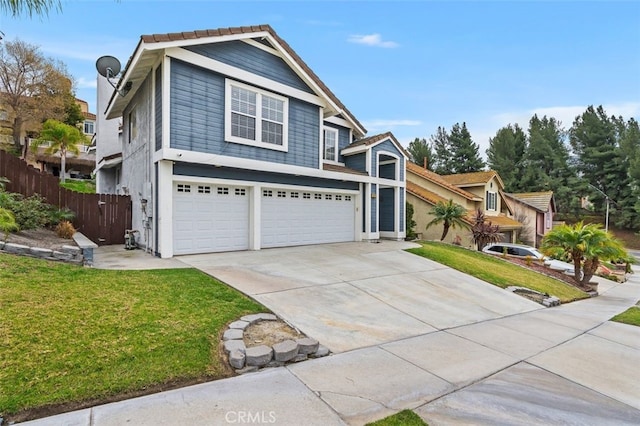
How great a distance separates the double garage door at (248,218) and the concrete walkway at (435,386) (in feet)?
16.5

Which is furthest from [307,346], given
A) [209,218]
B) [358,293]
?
[209,218]

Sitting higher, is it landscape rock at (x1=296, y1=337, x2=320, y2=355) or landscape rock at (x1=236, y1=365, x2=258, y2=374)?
landscape rock at (x1=296, y1=337, x2=320, y2=355)

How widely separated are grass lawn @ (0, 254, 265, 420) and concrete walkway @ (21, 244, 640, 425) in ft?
1.03

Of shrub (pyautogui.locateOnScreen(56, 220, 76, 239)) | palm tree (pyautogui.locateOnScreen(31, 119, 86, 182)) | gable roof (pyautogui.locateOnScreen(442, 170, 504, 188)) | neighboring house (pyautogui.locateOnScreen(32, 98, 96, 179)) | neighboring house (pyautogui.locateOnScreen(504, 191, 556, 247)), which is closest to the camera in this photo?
shrub (pyautogui.locateOnScreen(56, 220, 76, 239))

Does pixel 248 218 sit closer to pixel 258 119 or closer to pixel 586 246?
pixel 258 119

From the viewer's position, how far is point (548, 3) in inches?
420

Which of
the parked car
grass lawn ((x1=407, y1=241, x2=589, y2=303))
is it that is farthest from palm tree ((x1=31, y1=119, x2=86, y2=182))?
the parked car

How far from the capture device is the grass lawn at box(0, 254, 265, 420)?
10.5 feet

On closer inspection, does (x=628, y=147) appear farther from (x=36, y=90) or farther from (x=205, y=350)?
(x=36, y=90)

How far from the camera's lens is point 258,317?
517cm

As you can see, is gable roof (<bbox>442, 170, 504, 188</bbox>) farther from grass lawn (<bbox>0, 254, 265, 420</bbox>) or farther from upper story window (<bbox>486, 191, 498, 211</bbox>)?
grass lawn (<bbox>0, 254, 265, 420</bbox>)

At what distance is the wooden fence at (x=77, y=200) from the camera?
11195mm

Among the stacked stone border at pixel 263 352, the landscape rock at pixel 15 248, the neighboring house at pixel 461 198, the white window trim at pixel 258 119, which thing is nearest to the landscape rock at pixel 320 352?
the stacked stone border at pixel 263 352

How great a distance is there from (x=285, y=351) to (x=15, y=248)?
634 centimetres
